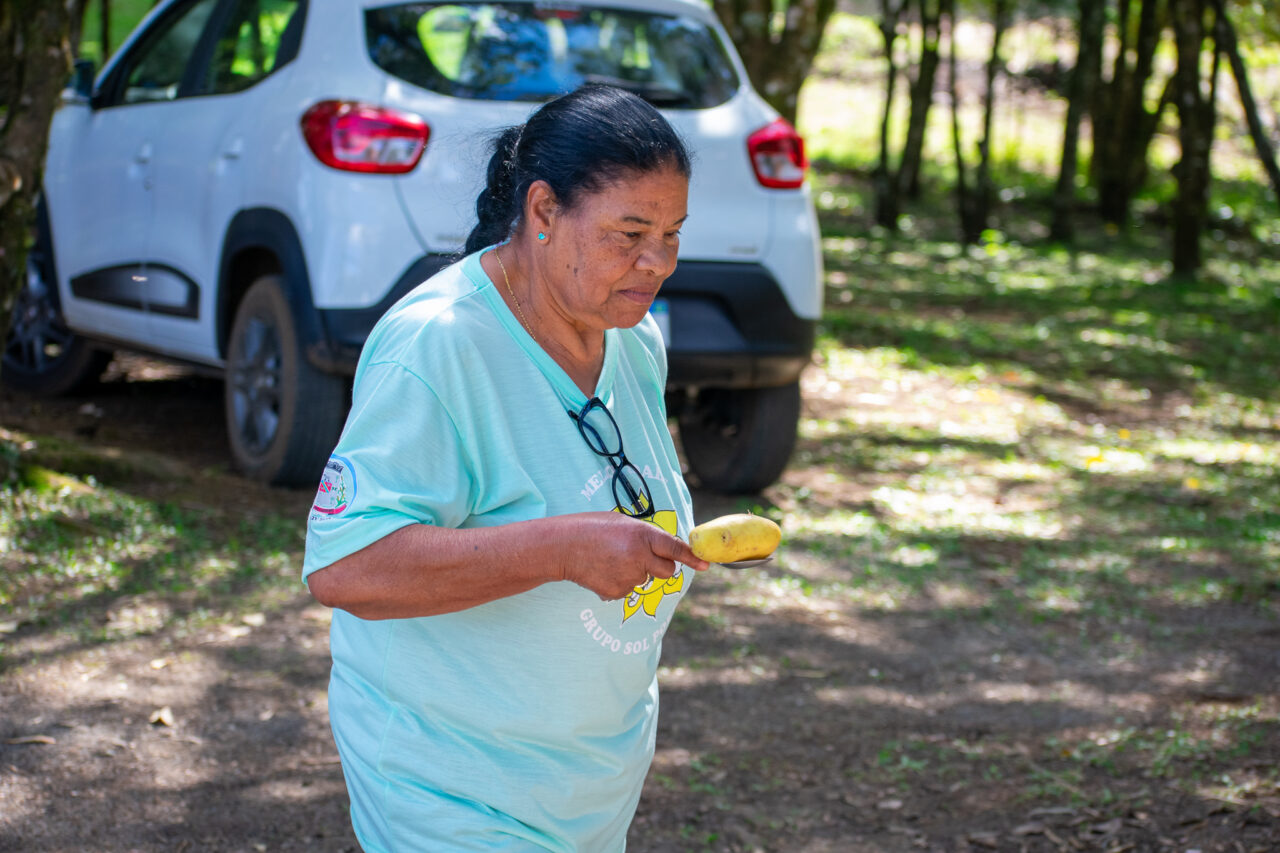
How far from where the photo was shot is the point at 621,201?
1.84 metres

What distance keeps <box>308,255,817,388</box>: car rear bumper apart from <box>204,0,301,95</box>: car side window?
1.31 meters

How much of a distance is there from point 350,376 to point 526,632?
359 cm

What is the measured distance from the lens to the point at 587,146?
1826 millimetres

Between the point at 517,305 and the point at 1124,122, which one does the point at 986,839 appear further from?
the point at 1124,122

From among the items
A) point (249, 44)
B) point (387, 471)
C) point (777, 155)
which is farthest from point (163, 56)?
point (387, 471)

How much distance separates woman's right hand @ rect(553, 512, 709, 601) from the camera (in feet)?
5.25

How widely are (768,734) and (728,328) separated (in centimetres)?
187

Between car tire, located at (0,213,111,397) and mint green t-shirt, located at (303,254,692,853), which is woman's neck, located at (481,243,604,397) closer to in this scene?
mint green t-shirt, located at (303,254,692,853)

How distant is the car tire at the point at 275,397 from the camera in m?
5.07

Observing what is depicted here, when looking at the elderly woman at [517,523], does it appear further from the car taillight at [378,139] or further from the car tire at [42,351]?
the car tire at [42,351]

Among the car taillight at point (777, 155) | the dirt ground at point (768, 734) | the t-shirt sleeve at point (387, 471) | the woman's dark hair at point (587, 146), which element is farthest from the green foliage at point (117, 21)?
the t-shirt sleeve at point (387, 471)

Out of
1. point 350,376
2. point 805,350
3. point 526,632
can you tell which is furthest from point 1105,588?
point 526,632

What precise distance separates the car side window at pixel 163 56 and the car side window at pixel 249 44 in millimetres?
328

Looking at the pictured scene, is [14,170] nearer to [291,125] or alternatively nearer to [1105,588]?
[291,125]
